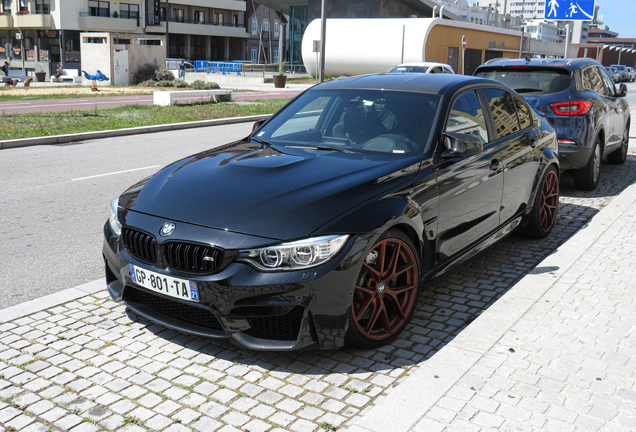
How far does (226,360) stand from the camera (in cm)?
370

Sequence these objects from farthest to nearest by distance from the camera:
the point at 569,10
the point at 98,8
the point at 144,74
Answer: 1. the point at 98,8
2. the point at 144,74
3. the point at 569,10

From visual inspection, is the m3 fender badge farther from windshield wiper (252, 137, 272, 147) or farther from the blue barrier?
the blue barrier

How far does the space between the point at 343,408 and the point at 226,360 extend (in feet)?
2.83

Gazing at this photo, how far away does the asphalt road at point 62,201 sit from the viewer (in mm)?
5172

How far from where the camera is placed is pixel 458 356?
3.56 m

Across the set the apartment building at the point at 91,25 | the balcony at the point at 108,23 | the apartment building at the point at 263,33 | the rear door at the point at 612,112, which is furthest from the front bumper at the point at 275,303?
the apartment building at the point at 263,33

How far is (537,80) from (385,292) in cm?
599

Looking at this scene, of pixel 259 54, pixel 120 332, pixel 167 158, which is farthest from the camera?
pixel 259 54

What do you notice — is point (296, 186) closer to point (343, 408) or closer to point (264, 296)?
point (264, 296)

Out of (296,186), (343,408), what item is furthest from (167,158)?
(343,408)

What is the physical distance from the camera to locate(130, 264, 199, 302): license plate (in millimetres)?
3436

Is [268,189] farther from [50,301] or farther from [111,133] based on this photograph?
Answer: [111,133]

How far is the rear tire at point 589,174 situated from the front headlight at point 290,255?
6.37 m

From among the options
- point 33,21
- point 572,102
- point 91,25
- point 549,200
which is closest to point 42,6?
point 33,21
